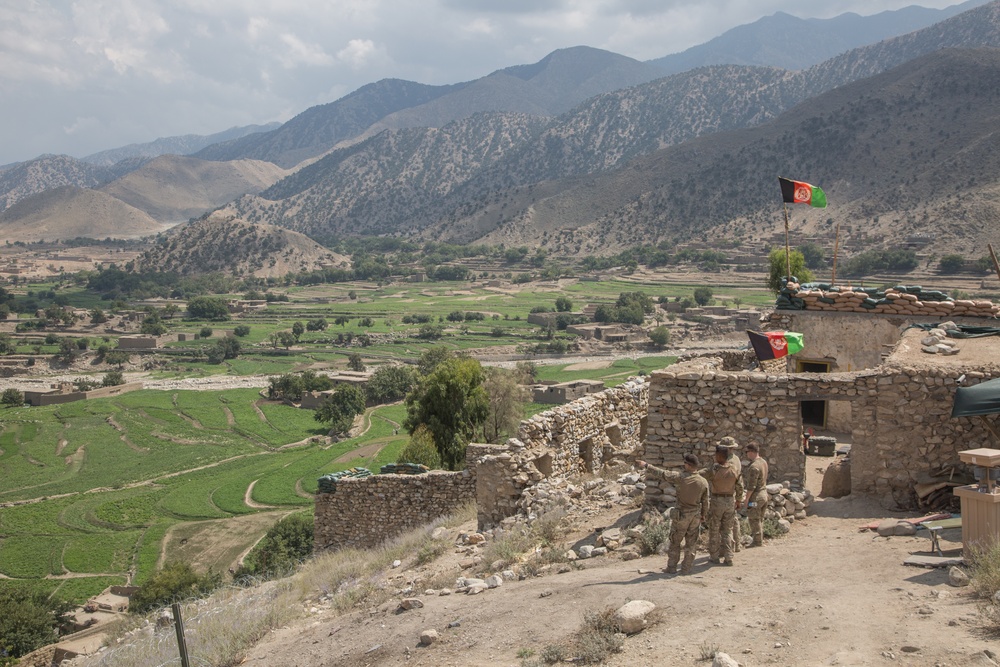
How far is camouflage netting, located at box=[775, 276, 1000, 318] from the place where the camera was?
1244cm

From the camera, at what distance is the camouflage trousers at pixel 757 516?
27.5ft

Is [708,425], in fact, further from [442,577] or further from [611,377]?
[611,377]

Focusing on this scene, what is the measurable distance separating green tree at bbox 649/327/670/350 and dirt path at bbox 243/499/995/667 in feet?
253

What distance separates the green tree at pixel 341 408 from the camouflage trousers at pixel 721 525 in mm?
52136

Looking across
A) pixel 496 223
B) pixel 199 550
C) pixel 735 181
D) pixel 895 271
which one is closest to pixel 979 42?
pixel 735 181

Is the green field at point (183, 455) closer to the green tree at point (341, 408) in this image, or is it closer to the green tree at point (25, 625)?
the green tree at point (341, 408)

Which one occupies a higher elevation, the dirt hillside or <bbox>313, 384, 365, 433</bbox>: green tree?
the dirt hillside

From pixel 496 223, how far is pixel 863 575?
626 feet

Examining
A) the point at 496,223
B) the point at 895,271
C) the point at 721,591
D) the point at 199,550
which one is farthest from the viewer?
the point at 496,223

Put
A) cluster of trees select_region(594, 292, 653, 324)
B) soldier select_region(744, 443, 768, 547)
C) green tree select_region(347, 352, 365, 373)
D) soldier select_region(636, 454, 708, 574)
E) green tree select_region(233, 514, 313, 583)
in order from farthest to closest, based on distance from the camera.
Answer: cluster of trees select_region(594, 292, 653, 324)
green tree select_region(347, 352, 365, 373)
green tree select_region(233, 514, 313, 583)
soldier select_region(744, 443, 768, 547)
soldier select_region(636, 454, 708, 574)

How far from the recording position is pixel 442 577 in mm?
9398

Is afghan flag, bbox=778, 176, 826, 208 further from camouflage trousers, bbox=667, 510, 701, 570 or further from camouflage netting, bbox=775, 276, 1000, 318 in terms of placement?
A: camouflage trousers, bbox=667, 510, 701, 570

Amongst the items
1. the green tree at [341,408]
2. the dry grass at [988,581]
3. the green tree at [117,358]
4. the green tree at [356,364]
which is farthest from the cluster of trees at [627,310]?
the dry grass at [988,581]

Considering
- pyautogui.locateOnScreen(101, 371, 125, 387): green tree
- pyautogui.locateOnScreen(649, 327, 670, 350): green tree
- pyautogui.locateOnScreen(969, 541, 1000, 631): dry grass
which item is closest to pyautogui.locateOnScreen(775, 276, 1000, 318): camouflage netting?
pyautogui.locateOnScreen(969, 541, 1000, 631): dry grass
